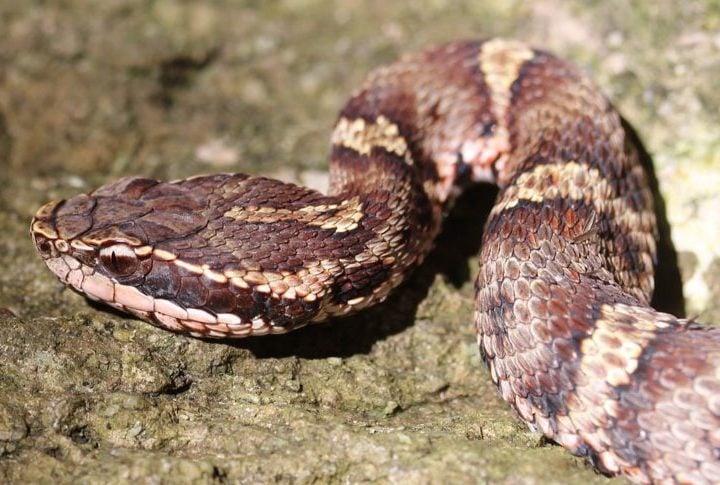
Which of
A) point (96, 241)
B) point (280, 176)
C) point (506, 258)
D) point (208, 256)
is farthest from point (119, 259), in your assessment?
point (506, 258)

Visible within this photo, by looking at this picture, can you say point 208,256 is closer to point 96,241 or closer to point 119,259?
point 119,259

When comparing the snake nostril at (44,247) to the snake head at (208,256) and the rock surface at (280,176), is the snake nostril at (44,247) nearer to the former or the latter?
the snake head at (208,256)

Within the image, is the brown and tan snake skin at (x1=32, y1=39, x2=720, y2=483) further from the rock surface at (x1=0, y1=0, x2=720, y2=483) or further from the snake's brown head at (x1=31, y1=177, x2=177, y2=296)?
the rock surface at (x1=0, y1=0, x2=720, y2=483)

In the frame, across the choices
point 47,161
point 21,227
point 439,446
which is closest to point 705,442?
point 439,446

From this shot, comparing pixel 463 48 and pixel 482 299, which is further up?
pixel 463 48

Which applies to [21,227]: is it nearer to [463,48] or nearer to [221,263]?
[221,263]

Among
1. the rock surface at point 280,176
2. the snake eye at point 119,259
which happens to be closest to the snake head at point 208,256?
the snake eye at point 119,259
